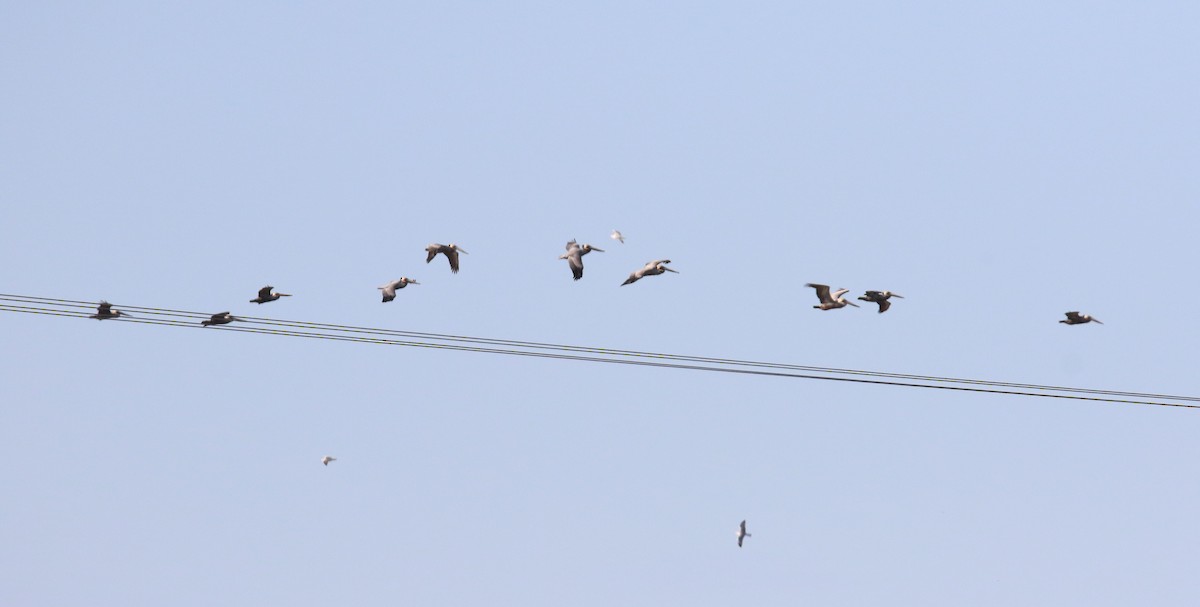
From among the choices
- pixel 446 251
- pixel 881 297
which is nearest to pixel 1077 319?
pixel 881 297

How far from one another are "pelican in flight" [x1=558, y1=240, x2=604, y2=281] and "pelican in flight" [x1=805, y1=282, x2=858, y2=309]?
7622 mm

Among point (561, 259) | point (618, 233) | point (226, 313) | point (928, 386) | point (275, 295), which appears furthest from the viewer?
point (618, 233)

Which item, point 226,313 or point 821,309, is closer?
point 226,313

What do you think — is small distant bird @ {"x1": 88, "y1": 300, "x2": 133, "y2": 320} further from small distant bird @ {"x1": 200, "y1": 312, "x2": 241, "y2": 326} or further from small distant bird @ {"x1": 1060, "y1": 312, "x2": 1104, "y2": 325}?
small distant bird @ {"x1": 1060, "y1": 312, "x2": 1104, "y2": 325}

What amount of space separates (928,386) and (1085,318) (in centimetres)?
1511

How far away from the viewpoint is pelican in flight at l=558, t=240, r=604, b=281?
200 feet

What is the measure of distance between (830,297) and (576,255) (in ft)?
28.8

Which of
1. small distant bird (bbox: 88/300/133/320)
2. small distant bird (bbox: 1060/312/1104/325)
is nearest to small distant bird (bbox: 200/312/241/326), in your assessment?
small distant bird (bbox: 88/300/133/320)

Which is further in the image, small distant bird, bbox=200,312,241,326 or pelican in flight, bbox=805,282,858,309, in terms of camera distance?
pelican in flight, bbox=805,282,858,309

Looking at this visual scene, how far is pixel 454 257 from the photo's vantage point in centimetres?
6275

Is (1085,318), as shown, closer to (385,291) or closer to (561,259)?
(561,259)

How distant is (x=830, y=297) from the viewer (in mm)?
58188

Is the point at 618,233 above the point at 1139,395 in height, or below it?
above

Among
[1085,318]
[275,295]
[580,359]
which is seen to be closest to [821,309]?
[1085,318]
